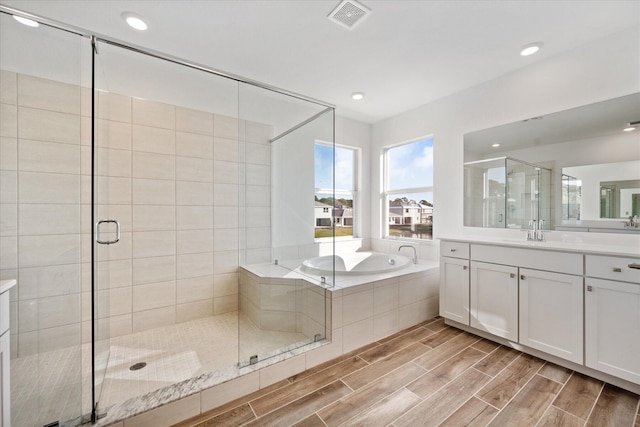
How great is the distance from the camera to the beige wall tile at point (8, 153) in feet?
4.17

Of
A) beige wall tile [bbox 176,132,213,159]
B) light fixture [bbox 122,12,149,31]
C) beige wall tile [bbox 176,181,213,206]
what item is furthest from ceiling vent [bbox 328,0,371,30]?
beige wall tile [bbox 176,181,213,206]

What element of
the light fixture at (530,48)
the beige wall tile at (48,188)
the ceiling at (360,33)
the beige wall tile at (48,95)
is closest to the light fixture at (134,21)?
the ceiling at (360,33)

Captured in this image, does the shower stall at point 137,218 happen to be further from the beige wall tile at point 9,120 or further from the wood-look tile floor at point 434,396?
the wood-look tile floor at point 434,396

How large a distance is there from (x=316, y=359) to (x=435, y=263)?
1.80 m

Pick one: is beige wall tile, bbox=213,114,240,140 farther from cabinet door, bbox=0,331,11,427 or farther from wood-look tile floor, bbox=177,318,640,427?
wood-look tile floor, bbox=177,318,640,427

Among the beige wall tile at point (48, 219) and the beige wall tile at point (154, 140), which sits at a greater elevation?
the beige wall tile at point (154, 140)

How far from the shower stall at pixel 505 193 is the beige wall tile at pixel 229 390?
8.24ft

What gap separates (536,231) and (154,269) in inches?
135

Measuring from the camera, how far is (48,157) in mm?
1403

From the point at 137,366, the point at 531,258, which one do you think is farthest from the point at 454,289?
the point at 137,366

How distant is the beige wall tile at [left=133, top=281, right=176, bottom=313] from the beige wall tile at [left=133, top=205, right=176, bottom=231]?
528 mm

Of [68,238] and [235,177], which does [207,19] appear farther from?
[68,238]

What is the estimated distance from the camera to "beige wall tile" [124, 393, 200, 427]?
1.35 meters

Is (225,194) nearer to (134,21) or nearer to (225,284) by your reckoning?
(225,284)
